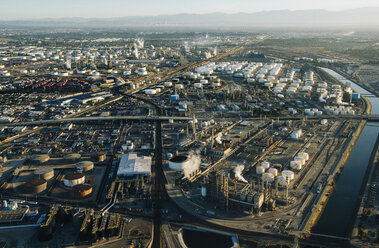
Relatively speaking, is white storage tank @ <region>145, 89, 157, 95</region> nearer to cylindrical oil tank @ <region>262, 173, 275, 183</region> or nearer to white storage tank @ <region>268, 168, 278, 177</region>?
white storage tank @ <region>268, 168, 278, 177</region>

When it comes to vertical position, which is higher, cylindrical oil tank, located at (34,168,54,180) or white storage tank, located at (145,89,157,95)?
white storage tank, located at (145,89,157,95)

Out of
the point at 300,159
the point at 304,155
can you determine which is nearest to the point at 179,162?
the point at 300,159

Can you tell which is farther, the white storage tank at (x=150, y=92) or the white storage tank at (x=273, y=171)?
the white storage tank at (x=150, y=92)

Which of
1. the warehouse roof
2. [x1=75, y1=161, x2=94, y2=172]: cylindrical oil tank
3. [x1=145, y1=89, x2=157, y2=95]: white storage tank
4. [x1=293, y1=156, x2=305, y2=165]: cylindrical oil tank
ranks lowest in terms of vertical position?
[x1=75, y1=161, x2=94, y2=172]: cylindrical oil tank

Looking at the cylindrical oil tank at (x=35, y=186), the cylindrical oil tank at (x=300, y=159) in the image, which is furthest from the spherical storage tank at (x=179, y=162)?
the cylindrical oil tank at (x=35, y=186)

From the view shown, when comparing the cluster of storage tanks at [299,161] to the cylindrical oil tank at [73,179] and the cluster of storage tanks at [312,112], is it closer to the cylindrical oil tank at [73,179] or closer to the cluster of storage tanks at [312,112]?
the cluster of storage tanks at [312,112]

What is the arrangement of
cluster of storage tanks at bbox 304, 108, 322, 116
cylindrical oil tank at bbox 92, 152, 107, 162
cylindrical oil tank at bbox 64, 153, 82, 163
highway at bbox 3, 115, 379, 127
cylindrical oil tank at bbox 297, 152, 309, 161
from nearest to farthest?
cylindrical oil tank at bbox 297, 152, 309, 161
cylindrical oil tank at bbox 92, 152, 107, 162
cylindrical oil tank at bbox 64, 153, 82, 163
highway at bbox 3, 115, 379, 127
cluster of storage tanks at bbox 304, 108, 322, 116

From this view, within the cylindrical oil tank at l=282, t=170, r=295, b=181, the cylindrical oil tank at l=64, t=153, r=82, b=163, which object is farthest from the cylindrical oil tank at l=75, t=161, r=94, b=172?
the cylindrical oil tank at l=282, t=170, r=295, b=181
